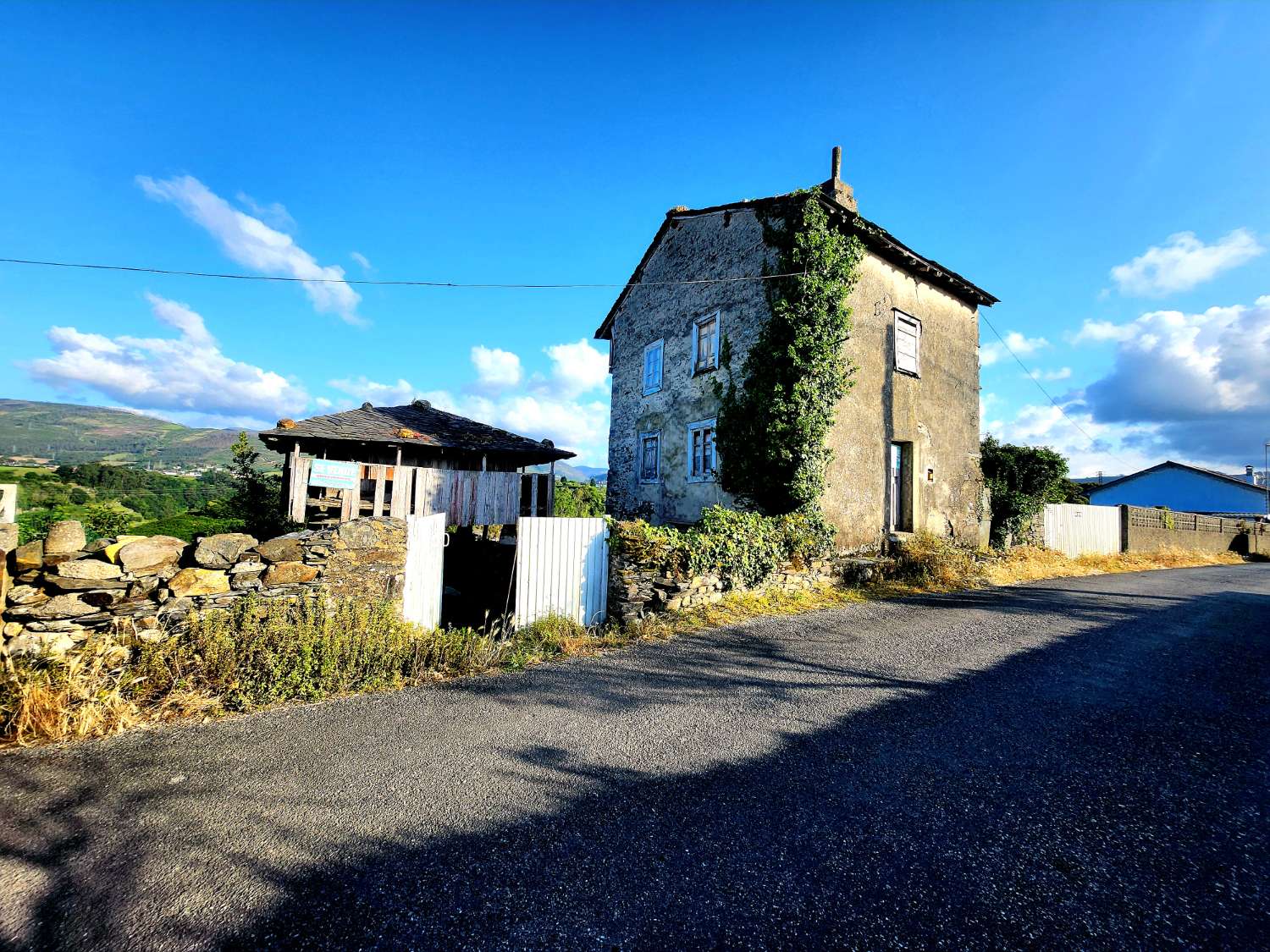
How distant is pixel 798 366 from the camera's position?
410 inches

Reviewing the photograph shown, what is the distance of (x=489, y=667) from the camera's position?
215 inches

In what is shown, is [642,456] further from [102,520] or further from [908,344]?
[102,520]

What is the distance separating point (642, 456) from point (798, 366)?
5.93 metres

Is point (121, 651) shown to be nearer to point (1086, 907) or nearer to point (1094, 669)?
point (1086, 907)

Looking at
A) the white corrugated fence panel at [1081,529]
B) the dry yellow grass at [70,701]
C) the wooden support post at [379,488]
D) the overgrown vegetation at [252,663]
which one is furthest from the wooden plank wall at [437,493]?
the white corrugated fence panel at [1081,529]

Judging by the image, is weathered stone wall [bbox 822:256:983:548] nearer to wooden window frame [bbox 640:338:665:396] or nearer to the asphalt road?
wooden window frame [bbox 640:338:665:396]

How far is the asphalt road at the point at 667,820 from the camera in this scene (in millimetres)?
2176

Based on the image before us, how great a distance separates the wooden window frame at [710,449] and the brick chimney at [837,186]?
18.5ft

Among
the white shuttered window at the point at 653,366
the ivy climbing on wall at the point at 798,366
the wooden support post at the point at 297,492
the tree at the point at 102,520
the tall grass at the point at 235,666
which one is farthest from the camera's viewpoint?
the tree at the point at 102,520

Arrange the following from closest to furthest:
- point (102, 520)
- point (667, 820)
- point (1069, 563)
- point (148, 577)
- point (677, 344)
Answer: point (667, 820), point (148, 577), point (677, 344), point (1069, 563), point (102, 520)

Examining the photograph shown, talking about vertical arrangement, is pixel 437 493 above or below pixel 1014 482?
below

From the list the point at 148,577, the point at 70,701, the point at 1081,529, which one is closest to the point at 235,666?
the point at 70,701

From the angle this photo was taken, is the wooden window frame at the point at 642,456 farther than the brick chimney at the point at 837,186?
Yes

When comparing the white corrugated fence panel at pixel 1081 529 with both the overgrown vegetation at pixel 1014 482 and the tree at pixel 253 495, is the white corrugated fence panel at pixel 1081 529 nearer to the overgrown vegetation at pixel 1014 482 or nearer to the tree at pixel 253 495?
the overgrown vegetation at pixel 1014 482
